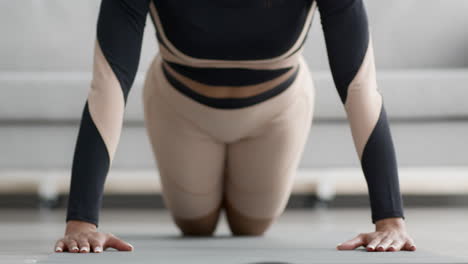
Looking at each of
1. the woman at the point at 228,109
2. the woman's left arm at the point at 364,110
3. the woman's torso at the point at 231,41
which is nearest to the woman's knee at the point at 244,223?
the woman at the point at 228,109

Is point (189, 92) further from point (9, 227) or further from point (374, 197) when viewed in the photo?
point (9, 227)

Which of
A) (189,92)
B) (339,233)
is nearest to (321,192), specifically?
(339,233)

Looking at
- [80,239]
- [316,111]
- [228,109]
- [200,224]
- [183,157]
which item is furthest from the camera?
[316,111]

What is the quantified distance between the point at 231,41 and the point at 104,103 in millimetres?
291

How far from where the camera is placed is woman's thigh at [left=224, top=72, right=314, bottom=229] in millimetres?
1555

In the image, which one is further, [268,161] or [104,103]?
[268,161]

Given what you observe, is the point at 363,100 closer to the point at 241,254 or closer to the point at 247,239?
the point at 241,254

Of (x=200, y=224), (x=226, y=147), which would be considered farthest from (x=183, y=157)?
(x=200, y=224)

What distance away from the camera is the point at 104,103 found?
114 cm

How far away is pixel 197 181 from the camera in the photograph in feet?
5.31

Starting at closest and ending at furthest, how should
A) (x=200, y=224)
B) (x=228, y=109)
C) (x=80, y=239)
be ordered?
1. (x=80, y=239)
2. (x=228, y=109)
3. (x=200, y=224)

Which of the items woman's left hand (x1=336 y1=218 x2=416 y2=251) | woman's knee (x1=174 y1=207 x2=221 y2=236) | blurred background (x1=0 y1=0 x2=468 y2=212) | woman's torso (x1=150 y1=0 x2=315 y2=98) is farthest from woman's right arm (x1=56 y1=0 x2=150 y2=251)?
blurred background (x1=0 y1=0 x2=468 y2=212)

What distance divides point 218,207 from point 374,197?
0.62 metres

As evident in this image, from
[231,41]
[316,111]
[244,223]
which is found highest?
[231,41]
